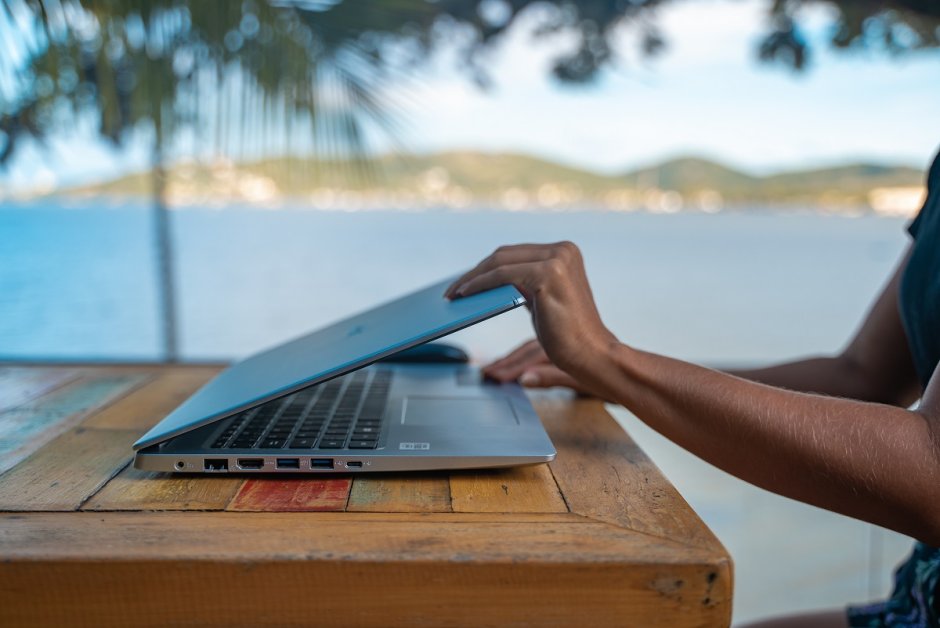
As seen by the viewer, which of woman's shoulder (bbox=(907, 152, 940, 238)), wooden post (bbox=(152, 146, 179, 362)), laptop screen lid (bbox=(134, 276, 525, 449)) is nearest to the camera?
laptop screen lid (bbox=(134, 276, 525, 449))

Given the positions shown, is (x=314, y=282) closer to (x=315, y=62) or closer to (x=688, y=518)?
(x=315, y=62)

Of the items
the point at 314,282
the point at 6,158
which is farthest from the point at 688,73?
the point at 6,158

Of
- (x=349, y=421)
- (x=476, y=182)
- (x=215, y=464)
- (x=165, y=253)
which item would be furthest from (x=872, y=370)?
(x=476, y=182)

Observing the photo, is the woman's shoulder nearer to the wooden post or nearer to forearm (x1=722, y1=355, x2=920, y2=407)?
forearm (x1=722, y1=355, x2=920, y2=407)

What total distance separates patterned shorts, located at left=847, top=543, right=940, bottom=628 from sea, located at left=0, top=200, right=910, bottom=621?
62cm

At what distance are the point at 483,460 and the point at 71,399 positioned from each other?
47 centimetres

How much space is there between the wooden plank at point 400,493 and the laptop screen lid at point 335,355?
80 millimetres

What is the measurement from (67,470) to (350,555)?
0.89 ft

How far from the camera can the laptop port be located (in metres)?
0.56

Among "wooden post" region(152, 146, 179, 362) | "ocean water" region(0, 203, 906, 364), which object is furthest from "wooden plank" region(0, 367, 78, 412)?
"ocean water" region(0, 203, 906, 364)

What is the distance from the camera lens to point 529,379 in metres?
0.85

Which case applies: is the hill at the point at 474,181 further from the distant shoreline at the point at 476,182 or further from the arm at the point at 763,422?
the arm at the point at 763,422

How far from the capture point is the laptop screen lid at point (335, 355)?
54 cm

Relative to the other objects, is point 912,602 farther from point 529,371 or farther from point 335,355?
point 335,355
